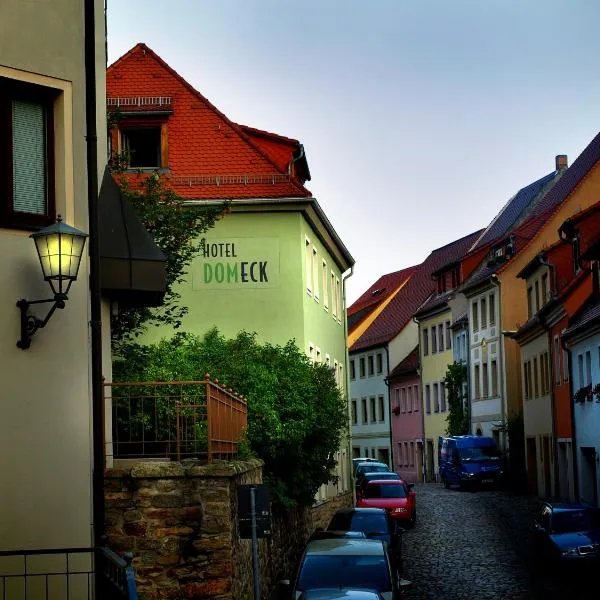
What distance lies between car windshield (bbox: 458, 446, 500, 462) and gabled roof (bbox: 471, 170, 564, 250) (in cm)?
1383

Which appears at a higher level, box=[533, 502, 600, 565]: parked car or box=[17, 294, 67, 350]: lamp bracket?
box=[17, 294, 67, 350]: lamp bracket

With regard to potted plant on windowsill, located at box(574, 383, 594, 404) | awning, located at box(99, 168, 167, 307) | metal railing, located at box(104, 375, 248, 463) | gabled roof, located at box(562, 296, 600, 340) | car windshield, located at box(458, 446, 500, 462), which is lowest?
car windshield, located at box(458, 446, 500, 462)

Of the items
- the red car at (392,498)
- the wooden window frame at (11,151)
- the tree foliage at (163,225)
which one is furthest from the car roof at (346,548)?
the red car at (392,498)

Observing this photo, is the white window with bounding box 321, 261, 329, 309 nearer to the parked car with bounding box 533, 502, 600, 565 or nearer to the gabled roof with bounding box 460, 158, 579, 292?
the parked car with bounding box 533, 502, 600, 565

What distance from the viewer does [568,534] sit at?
87.8ft

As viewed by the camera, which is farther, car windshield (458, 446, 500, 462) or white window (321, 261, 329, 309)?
car windshield (458, 446, 500, 462)

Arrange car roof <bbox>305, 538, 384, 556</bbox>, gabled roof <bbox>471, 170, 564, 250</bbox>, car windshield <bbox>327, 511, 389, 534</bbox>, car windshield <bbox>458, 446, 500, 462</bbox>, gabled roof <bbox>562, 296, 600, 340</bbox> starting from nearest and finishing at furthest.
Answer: car roof <bbox>305, 538, 384, 556</bbox>, car windshield <bbox>327, 511, 389, 534</bbox>, gabled roof <bbox>562, 296, 600, 340</bbox>, car windshield <bbox>458, 446, 500, 462</bbox>, gabled roof <bbox>471, 170, 564, 250</bbox>

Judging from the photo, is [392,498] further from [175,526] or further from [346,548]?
[175,526]

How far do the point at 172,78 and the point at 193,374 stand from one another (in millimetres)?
12166

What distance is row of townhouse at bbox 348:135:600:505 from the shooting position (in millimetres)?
43219

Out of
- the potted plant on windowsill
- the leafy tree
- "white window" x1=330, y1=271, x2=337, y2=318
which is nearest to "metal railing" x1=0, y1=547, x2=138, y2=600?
the potted plant on windowsill

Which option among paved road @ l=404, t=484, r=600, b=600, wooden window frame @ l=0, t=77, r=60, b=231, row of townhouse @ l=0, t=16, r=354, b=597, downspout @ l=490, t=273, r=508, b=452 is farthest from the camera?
downspout @ l=490, t=273, r=508, b=452

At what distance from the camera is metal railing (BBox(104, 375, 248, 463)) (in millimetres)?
16781

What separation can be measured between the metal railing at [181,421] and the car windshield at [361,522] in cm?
527
